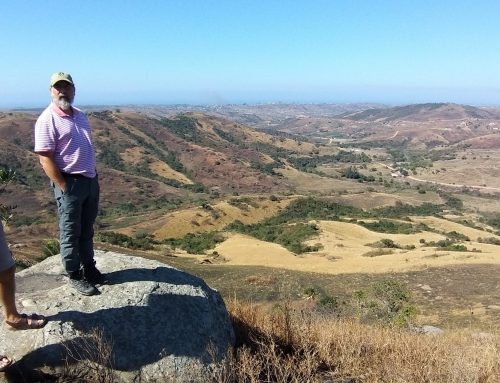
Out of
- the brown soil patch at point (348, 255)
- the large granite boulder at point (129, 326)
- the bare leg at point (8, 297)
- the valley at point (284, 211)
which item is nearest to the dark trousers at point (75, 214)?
the large granite boulder at point (129, 326)

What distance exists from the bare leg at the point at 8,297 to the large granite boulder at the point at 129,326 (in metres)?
0.14

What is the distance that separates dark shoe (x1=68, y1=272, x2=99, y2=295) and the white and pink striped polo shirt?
93cm

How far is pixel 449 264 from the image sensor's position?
67.3ft

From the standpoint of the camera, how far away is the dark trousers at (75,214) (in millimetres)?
4023

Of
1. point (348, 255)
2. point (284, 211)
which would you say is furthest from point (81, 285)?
point (284, 211)

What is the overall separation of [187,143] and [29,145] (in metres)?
36.9

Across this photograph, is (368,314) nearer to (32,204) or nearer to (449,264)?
(449,264)

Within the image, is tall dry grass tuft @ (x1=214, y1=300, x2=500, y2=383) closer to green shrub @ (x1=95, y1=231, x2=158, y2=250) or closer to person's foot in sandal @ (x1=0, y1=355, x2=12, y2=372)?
person's foot in sandal @ (x1=0, y1=355, x2=12, y2=372)

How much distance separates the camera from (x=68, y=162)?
401 cm

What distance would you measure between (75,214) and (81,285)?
0.64m

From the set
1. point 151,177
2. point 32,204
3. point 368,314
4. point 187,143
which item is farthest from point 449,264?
point 187,143

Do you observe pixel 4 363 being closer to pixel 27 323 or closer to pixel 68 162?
pixel 27 323

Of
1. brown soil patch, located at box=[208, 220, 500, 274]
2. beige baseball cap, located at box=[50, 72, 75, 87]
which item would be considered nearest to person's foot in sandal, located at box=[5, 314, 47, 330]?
beige baseball cap, located at box=[50, 72, 75, 87]

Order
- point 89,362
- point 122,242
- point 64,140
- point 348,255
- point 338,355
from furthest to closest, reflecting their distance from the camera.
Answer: point 122,242
point 348,255
point 338,355
point 64,140
point 89,362
